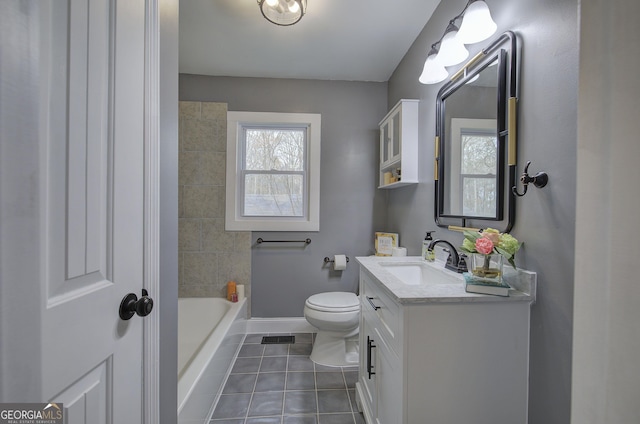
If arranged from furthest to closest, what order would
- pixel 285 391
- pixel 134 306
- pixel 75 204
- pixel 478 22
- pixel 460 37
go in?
pixel 285 391, pixel 460 37, pixel 478 22, pixel 134 306, pixel 75 204

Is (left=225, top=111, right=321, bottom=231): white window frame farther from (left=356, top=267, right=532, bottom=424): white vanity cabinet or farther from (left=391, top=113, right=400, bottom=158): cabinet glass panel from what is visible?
(left=356, top=267, right=532, bottom=424): white vanity cabinet

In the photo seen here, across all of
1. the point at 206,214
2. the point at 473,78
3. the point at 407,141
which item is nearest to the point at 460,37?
the point at 473,78

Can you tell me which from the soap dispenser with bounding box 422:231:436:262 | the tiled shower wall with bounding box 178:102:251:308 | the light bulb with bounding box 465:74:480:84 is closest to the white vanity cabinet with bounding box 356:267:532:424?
the soap dispenser with bounding box 422:231:436:262

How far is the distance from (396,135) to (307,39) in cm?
100

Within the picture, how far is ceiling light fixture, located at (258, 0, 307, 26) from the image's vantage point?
146 cm

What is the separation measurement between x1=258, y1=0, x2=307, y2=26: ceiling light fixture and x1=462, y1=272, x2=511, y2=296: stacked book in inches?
67.3

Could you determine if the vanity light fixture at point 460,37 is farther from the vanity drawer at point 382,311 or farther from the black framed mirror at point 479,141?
the vanity drawer at point 382,311

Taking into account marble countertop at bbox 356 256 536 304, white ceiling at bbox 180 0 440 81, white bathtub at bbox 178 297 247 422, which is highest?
white ceiling at bbox 180 0 440 81

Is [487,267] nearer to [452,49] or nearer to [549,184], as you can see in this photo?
[549,184]

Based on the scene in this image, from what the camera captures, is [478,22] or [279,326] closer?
[478,22]

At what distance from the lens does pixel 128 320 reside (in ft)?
2.33

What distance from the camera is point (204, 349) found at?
58.3 inches

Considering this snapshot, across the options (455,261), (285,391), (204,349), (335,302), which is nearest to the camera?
(455,261)

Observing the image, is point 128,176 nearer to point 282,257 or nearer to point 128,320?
point 128,320
